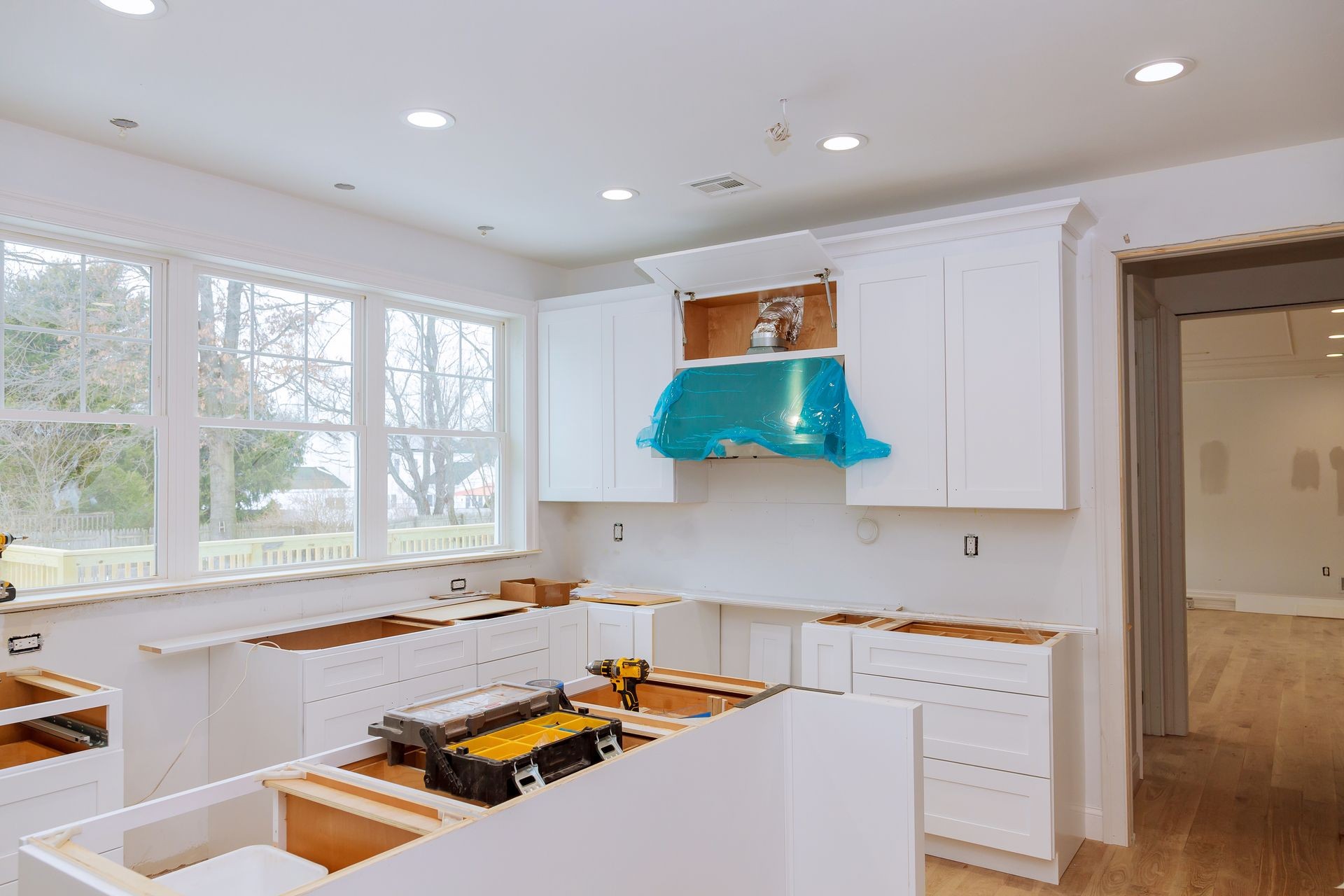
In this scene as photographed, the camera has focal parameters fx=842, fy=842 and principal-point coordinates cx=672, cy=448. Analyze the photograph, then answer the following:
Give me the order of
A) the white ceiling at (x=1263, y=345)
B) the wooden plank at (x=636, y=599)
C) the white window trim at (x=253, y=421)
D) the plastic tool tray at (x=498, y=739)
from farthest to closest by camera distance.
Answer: the white ceiling at (x=1263, y=345), the wooden plank at (x=636, y=599), the white window trim at (x=253, y=421), the plastic tool tray at (x=498, y=739)

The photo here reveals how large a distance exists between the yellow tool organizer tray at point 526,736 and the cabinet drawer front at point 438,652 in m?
1.78

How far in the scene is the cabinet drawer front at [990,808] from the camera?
3131 mm

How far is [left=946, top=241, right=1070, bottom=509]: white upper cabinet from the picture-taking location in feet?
10.9

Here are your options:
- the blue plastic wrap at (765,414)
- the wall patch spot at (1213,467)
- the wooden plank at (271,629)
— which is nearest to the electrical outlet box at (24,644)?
the wooden plank at (271,629)

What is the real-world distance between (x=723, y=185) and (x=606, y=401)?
4.84 ft

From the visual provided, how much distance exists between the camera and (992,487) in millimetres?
3467

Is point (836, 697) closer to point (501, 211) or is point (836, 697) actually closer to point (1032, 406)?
point (1032, 406)

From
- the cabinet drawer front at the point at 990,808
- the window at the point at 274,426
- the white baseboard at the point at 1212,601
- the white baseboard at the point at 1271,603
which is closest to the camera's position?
the cabinet drawer front at the point at 990,808

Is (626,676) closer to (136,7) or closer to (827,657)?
(827,657)

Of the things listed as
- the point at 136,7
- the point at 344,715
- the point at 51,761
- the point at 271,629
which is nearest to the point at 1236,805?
the point at 344,715

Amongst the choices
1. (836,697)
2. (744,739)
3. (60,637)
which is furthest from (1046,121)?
(60,637)

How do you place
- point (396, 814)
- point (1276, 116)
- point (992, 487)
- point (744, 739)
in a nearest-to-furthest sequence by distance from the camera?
point (396, 814) → point (744, 739) → point (1276, 116) → point (992, 487)

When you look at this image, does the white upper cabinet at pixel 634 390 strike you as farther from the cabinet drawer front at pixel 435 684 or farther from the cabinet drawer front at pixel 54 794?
the cabinet drawer front at pixel 54 794

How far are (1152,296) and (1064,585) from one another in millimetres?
2152
